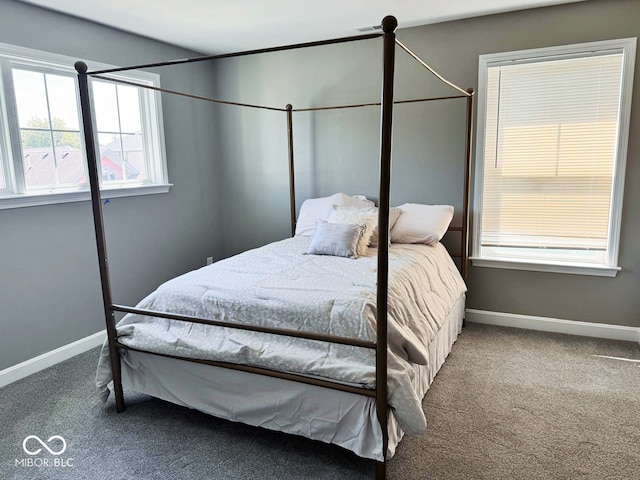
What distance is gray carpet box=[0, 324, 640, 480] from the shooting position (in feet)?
6.38

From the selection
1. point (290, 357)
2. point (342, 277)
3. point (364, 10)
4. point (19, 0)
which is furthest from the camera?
point (364, 10)

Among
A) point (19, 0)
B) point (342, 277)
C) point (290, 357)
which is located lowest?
point (290, 357)

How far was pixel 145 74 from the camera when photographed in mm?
3625

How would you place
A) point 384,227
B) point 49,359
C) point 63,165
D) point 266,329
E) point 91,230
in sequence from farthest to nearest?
1. point 91,230
2. point 63,165
3. point 49,359
4. point 266,329
5. point 384,227

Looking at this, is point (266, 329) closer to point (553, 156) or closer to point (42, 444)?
point (42, 444)

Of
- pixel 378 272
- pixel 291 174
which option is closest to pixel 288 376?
pixel 378 272

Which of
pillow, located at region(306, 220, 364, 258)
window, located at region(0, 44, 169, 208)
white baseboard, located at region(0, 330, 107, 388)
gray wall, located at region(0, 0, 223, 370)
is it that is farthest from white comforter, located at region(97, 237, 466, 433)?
window, located at region(0, 44, 169, 208)

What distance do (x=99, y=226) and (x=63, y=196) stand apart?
1.02 meters

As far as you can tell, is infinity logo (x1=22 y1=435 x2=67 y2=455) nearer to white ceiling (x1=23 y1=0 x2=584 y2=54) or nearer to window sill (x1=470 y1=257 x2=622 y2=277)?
white ceiling (x1=23 y1=0 x2=584 y2=54)

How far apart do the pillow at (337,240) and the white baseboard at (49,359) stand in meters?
1.74

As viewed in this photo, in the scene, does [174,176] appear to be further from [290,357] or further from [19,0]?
[290,357]

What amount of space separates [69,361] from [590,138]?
3.94 meters

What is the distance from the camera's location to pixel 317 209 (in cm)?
380

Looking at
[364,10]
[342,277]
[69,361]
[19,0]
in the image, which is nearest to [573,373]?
[342,277]
